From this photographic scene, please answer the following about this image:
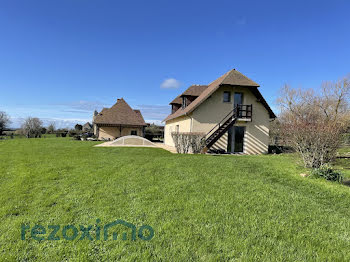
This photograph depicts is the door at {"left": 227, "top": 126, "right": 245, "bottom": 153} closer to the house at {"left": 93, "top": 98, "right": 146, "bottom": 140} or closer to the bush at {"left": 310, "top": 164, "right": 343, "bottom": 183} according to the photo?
the bush at {"left": 310, "top": 164, "right": 343, "bottom": 183}

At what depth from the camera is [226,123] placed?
55.0ft

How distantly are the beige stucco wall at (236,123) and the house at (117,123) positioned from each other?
15.1 metres

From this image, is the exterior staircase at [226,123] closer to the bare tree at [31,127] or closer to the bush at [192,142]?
the bush at [192,142]

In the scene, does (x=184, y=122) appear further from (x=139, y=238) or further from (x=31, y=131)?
(x=31, y=131)

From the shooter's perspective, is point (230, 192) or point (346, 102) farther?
point (346, 102)

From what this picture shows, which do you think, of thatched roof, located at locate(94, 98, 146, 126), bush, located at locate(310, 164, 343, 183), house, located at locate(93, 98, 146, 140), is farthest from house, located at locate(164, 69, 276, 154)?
thatched roof, located at locate(94, 98, 146, 126)

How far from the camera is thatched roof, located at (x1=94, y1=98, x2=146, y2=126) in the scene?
98.1ft

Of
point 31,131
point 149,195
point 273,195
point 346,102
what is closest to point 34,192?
point 149,195

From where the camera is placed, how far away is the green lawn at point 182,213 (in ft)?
10.1

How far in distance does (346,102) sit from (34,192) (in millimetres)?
39853

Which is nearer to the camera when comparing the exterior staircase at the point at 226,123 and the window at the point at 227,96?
the exterior staircase at the point at 226,123

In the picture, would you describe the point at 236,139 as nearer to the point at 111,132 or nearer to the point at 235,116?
the point at 235,116

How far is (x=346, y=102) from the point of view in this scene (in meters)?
30.8

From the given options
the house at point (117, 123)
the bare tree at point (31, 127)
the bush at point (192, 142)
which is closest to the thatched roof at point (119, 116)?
the house at point (117, 123)
